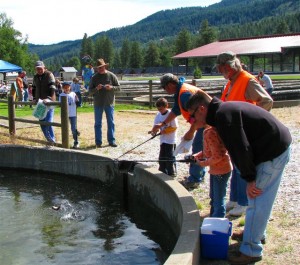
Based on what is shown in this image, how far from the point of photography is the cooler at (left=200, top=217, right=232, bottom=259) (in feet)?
14.7

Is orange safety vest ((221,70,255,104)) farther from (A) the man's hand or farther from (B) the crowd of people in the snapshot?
(A) the man's hand

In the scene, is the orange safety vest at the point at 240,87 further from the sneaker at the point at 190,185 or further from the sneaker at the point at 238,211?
the sneaker at the point at 190,185

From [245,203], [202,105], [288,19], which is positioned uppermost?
[288,19]

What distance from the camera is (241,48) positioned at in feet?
177

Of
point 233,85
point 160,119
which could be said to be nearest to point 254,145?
point 233,85

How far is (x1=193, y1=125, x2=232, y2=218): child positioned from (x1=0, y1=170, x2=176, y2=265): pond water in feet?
2.56

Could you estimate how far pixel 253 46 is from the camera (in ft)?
178

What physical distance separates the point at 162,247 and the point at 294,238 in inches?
56.5

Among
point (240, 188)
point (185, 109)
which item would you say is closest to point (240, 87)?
point (185, 109)

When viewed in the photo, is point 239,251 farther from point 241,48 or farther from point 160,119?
point 241,48

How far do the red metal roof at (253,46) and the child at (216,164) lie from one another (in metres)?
45.9

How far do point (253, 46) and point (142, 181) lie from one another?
49.7 metres

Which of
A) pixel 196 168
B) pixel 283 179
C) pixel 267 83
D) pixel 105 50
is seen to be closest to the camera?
pixel 196 168

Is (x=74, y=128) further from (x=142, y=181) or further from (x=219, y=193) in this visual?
(x=219, y=193)
